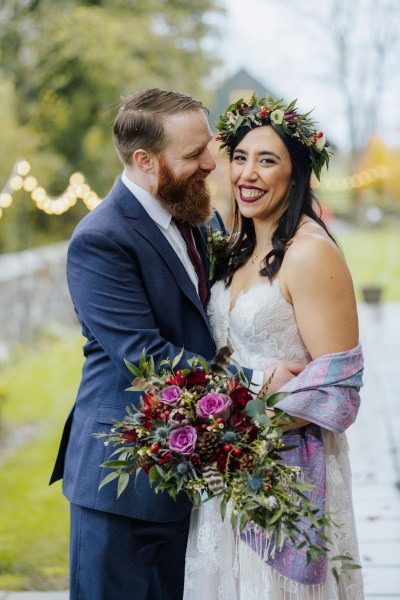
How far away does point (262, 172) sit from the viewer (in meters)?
2.73

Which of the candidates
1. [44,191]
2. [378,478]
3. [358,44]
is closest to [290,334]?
[378,478]

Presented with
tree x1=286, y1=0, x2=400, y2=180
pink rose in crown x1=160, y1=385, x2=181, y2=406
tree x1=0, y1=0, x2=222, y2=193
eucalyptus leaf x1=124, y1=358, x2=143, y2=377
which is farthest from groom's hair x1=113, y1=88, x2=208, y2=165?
tree x1=286, y1=0, x2=400, y2=180

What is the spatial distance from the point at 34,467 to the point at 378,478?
3001mm

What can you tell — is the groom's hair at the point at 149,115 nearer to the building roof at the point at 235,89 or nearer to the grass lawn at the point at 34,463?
the grass lawn at the point at 34,463

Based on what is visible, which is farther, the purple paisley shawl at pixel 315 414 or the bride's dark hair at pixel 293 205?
the bride's dark hair at pixel 293 205

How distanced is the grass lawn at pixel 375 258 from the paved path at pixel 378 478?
29.2ft

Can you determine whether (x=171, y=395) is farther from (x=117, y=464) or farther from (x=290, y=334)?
(x=290, y=334)

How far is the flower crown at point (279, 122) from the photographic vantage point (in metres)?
2.73

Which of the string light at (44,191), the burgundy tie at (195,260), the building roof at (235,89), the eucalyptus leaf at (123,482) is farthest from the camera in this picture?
the building roof at (235,89)

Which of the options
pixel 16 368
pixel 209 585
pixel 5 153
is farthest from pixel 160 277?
pixel 5 153

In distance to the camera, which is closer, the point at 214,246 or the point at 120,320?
the point at 120,320

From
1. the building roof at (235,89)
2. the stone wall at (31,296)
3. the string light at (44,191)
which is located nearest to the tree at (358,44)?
the building roof at (235,89)

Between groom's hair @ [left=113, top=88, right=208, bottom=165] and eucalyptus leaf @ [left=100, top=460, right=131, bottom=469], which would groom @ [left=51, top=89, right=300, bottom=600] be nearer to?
groom's hair @ [left=113, top=88, right=208, bottom=165]

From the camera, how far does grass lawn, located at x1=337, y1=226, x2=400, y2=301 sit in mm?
21938
